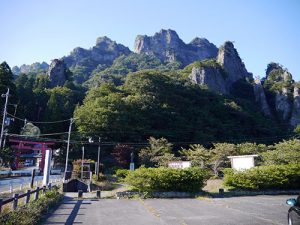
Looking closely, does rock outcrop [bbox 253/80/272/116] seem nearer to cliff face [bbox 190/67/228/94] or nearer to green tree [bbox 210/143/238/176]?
cliff face [bbox 190/67/228/94]

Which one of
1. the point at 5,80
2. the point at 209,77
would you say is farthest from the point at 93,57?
the point at 5,80

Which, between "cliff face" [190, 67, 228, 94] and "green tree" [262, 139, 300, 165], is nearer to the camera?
"green tree" [262, 139, 300, 165]

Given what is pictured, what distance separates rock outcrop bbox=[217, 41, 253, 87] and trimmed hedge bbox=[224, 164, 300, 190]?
76.3m

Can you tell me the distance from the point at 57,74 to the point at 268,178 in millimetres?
73356

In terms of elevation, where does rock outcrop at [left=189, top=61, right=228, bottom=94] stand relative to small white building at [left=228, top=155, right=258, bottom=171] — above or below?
above

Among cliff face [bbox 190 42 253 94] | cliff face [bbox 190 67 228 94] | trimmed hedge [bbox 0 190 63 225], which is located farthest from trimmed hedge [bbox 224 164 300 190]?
cliff face [bbox 190 42 253 94]

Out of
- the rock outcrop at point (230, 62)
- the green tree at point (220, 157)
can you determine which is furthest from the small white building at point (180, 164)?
the rock outcrop at point (230, 62)

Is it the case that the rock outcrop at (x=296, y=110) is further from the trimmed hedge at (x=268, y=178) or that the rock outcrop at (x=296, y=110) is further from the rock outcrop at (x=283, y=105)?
the trimmed hedge at (x=268, y=178)

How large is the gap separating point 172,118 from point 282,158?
1254 inches

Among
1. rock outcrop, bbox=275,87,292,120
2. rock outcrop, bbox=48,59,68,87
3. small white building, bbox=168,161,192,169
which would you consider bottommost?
small white building, bbox=168,161,192,169

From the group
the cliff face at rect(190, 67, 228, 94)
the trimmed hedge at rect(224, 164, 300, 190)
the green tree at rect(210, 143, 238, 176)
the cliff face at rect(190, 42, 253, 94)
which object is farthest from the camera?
the cliff face at rect(190, 42, 253, 94)

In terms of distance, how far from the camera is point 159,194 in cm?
1870

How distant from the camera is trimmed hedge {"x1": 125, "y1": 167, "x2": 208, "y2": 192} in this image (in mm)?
18953

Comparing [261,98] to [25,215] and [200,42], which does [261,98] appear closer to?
[200,42]
